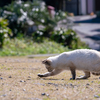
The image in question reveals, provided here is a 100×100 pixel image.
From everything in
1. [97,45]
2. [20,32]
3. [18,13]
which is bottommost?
[97,45]

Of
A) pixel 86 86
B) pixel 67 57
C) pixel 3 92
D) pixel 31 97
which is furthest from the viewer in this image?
pixel 67 57

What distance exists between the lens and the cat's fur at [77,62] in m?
7.10

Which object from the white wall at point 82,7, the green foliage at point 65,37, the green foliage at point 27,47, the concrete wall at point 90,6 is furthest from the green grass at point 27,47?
the concrete wall at point 90,6

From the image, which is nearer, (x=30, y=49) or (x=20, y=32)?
(x=30, y=49)

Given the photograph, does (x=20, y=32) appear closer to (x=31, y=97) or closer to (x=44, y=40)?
(x=44, y=40)

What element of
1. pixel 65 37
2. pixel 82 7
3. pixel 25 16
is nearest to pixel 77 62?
pixel 65 37

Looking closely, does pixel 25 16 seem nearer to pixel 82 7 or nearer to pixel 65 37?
pixel 65 37

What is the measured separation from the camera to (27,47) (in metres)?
16.3

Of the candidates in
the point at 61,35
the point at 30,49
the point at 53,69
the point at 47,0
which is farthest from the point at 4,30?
the point at 47,0

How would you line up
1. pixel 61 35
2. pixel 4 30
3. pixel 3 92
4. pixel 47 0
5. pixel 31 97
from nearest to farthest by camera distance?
pixel 31 97 < pixel 3 92 < pixel 4 30 < pixel 61 35 < pixel 47 0

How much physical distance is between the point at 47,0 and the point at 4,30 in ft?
57.2

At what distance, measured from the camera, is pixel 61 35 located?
1855 cm

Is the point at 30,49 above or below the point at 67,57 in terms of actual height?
below

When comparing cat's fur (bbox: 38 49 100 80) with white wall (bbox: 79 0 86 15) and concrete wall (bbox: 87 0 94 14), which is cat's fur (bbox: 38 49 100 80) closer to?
white wall (bbox: 79 0 86 15)
